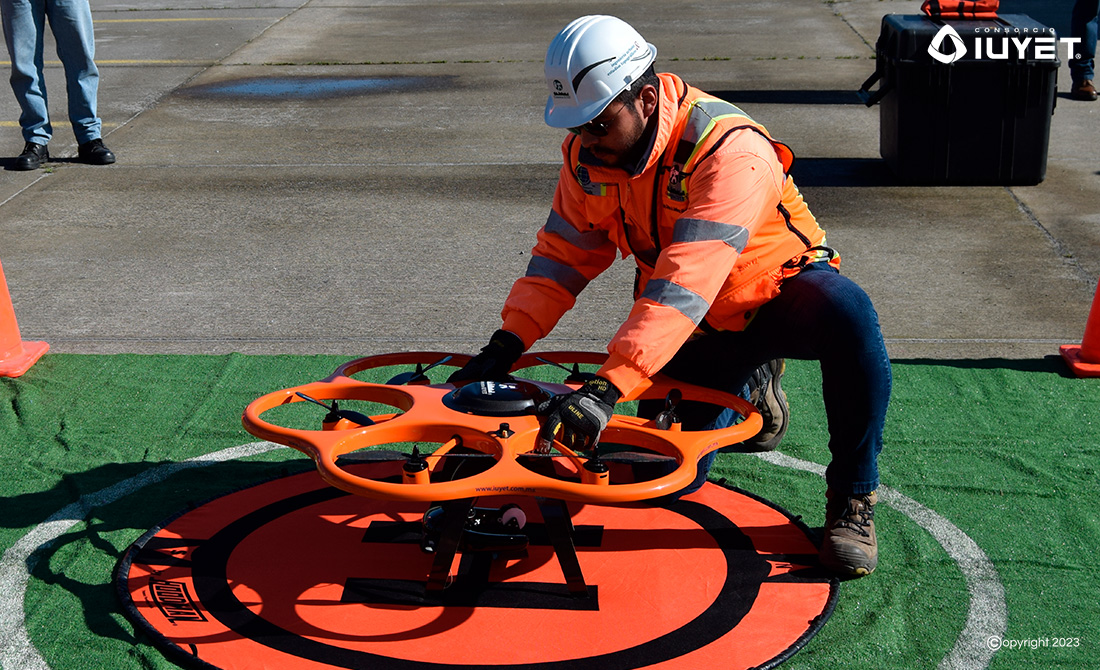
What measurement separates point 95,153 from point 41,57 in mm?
739

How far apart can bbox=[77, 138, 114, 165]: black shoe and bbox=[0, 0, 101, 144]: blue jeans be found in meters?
0.06

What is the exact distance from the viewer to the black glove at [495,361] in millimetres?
3551

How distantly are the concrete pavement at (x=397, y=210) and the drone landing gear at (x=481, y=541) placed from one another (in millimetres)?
1906

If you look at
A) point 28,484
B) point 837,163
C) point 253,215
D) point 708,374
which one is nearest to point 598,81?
point 708,374

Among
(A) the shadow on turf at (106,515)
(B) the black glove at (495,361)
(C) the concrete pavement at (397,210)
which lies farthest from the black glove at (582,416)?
(C) the concrete pavement at (397,210)

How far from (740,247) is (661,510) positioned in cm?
106

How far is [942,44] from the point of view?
291 inches

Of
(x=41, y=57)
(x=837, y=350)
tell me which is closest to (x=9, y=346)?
(x=837, y=350)

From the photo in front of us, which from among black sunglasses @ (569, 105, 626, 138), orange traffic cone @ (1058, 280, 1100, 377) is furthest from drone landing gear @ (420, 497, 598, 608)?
orange traffic cone @ (1058, 280, 1100, 377)

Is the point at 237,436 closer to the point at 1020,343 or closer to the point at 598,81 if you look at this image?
the point at 598,81

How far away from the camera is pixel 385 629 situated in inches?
124

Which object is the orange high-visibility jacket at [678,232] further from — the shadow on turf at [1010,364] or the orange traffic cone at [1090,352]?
the orange traffic cone at [1090,352]

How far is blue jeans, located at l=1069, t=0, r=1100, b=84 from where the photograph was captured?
9852 millimetres

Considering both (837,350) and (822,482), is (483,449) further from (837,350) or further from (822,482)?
(822,482)
